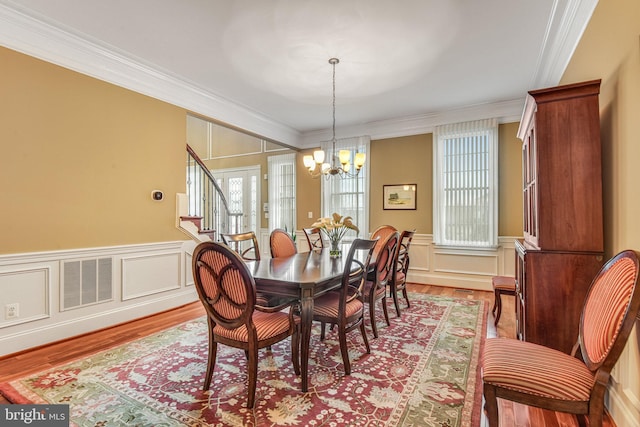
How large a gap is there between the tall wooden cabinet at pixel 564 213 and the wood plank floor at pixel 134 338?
42 cm

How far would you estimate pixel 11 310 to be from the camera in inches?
103

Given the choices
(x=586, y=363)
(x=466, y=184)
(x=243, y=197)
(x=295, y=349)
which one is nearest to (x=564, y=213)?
(x=586, y=363)

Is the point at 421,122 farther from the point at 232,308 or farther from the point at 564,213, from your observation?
the point at 232,308

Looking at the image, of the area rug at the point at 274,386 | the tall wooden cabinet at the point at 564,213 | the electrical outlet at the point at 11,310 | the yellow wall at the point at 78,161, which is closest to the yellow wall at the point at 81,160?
the yellow wall at the point at 78,161

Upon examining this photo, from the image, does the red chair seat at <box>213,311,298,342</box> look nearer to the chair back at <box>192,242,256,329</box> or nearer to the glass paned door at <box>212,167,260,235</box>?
the chair back at <box>192,242,256,329</box>

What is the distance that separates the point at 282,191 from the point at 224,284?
4.90 m

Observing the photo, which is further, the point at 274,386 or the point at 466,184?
the point at 466,184

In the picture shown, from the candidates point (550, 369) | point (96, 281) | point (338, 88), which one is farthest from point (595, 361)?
point (96, 281)

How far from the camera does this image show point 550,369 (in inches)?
55.4

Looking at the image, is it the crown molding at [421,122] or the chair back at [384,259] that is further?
the crown molding at [421,122]

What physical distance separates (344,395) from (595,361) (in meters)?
1.32

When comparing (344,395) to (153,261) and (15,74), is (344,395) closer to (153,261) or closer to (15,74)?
(153,261)

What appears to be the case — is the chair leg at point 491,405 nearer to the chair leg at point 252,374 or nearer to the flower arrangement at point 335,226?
the chair leg at point 252,374

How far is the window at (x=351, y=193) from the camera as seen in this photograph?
572 cm
